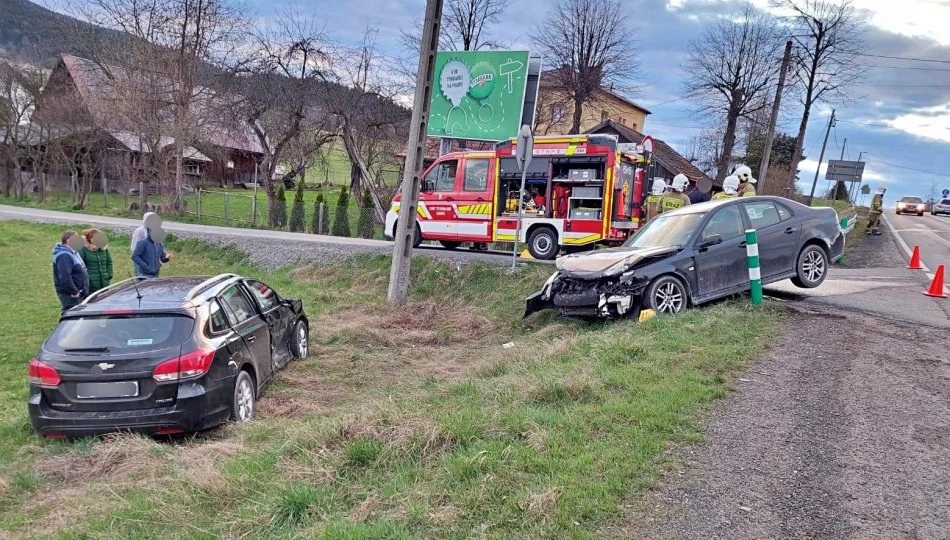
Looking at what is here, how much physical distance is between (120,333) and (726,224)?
7.64 metres

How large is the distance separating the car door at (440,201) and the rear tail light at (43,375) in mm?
10189

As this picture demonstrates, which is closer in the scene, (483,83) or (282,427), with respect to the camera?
(282,427)

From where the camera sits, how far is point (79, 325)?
557cm

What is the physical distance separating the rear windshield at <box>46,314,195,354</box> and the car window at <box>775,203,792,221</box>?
8.05 m

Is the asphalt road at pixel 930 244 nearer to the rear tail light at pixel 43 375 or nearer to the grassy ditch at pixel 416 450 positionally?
the grassy ditch at pixel 416 450

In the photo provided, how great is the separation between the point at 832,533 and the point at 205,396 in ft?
15.8

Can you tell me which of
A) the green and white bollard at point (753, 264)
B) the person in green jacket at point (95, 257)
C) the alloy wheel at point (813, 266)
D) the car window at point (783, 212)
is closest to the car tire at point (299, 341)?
the person in green jacket at point (95, 257)

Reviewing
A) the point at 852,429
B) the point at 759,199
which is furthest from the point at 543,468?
the point at 759,199

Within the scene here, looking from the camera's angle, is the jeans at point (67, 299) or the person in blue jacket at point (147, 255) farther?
the person in blue jacket at point (147, 255)

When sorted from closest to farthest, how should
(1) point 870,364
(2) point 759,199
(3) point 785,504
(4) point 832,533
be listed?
(4) point 832,533 → (3) point 785,504 → (1) point 870,364 → (2) point 759,199

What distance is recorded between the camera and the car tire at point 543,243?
1377 centimetres

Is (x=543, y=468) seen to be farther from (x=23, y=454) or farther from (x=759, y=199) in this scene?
(x=759, y=199)

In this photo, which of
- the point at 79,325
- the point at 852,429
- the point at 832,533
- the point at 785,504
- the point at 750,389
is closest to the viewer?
the point at 832,533

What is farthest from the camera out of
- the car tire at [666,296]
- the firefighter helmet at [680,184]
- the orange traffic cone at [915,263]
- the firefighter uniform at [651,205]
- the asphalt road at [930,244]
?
the asphalt road at [930,244]
